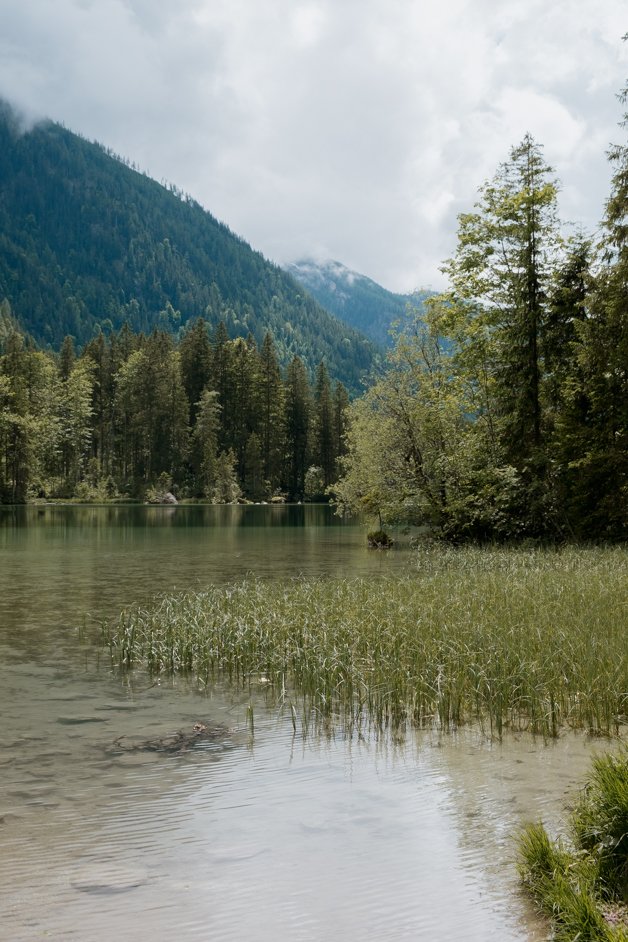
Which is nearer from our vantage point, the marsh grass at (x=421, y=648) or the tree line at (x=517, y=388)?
the marsh grass at (x=421, y=648)

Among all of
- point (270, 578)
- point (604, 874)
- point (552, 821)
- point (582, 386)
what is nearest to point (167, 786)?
point (552, 821)

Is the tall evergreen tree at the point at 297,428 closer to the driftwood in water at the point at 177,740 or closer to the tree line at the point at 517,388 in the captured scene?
the tree line at the point at 517,388

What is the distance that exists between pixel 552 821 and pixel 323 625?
658 centimetres

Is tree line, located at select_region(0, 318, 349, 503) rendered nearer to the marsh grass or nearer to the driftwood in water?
the marsh grass

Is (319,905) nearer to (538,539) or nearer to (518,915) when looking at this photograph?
(518,915)

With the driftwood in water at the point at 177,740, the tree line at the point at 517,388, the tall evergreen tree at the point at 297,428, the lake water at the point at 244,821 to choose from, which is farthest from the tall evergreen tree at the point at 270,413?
the driftwood in water at the point at 177,740

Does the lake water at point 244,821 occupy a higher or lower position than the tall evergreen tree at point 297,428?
lower

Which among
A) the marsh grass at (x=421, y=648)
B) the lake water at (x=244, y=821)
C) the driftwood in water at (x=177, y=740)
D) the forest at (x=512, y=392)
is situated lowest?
the driftwood in water at (x=177, y=740)

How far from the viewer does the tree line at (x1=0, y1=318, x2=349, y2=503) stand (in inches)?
3780

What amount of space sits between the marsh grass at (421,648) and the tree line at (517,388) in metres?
11.1

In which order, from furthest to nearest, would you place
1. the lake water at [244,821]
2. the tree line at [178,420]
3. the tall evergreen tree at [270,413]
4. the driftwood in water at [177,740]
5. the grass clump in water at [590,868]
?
the tall evergreen tree at [270,413], the tree line at [178,420], the driftwood in water at [177,740], the lake water at [244,821], the grass clump in water at [590,868]

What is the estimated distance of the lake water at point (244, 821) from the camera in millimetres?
4168

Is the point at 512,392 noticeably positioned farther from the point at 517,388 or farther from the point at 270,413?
the point at 270,413

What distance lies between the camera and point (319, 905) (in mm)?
4297
